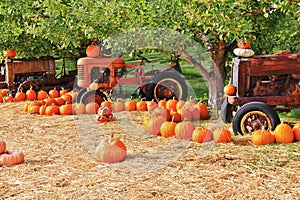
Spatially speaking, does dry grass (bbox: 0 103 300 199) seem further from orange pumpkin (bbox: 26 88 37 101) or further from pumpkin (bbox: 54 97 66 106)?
orange pumpkin (bbox: 26 88 37 101)

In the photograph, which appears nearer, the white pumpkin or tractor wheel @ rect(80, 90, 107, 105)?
the white pumpkin

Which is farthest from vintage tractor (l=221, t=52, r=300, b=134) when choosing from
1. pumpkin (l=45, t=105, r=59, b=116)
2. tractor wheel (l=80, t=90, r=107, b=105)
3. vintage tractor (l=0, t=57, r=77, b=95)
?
vintage tractor (l=0, t=57, r=77, b=95)

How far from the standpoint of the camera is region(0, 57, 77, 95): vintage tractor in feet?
40.6

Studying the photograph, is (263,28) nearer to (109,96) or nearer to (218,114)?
(218,114)

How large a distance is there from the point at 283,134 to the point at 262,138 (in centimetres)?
30

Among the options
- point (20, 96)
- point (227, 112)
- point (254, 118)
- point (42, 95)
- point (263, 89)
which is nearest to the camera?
point (254, 118)

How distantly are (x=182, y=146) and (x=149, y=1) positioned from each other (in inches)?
108

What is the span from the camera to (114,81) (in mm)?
10359

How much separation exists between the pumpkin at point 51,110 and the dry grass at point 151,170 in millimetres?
1970

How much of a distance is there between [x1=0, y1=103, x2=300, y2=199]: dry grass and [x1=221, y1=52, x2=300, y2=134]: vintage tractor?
40cm

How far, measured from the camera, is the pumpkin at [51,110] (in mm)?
9720

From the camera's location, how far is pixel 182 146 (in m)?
6.74

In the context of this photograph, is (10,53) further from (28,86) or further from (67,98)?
(67,98)

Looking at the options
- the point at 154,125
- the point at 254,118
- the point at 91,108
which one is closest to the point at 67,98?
the point at 91,108
